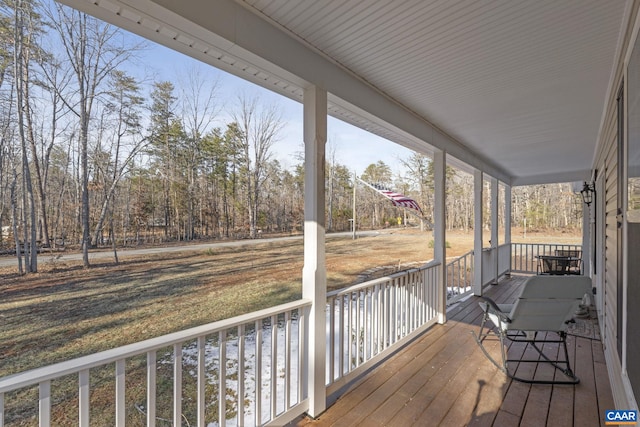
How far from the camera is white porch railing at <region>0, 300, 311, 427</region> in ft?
4.09

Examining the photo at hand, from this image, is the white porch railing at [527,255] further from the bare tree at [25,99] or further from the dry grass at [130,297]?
the bare tree at [25,99]

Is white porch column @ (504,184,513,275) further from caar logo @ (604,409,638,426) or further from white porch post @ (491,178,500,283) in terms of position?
caar logo @ (604,409,638,426)

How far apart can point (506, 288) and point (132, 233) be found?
681 centimetres

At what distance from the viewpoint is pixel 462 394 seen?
7.95ft

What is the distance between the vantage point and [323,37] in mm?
1959

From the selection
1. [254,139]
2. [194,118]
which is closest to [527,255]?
[254,139]

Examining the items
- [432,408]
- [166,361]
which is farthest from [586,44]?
[166,361]

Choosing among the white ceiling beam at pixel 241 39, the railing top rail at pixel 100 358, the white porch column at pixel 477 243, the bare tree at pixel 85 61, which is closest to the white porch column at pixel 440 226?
the white ceiling beam at pixel 241 39

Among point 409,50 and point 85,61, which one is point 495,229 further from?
point 85,61

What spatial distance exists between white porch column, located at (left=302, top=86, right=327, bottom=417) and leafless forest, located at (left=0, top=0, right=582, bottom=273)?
2.56 meters

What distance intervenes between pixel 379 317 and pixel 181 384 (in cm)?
198

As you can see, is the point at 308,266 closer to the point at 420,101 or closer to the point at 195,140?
the point at 420,101

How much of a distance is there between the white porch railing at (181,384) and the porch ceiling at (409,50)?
1.55 m

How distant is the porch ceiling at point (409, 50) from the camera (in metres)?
1.61
